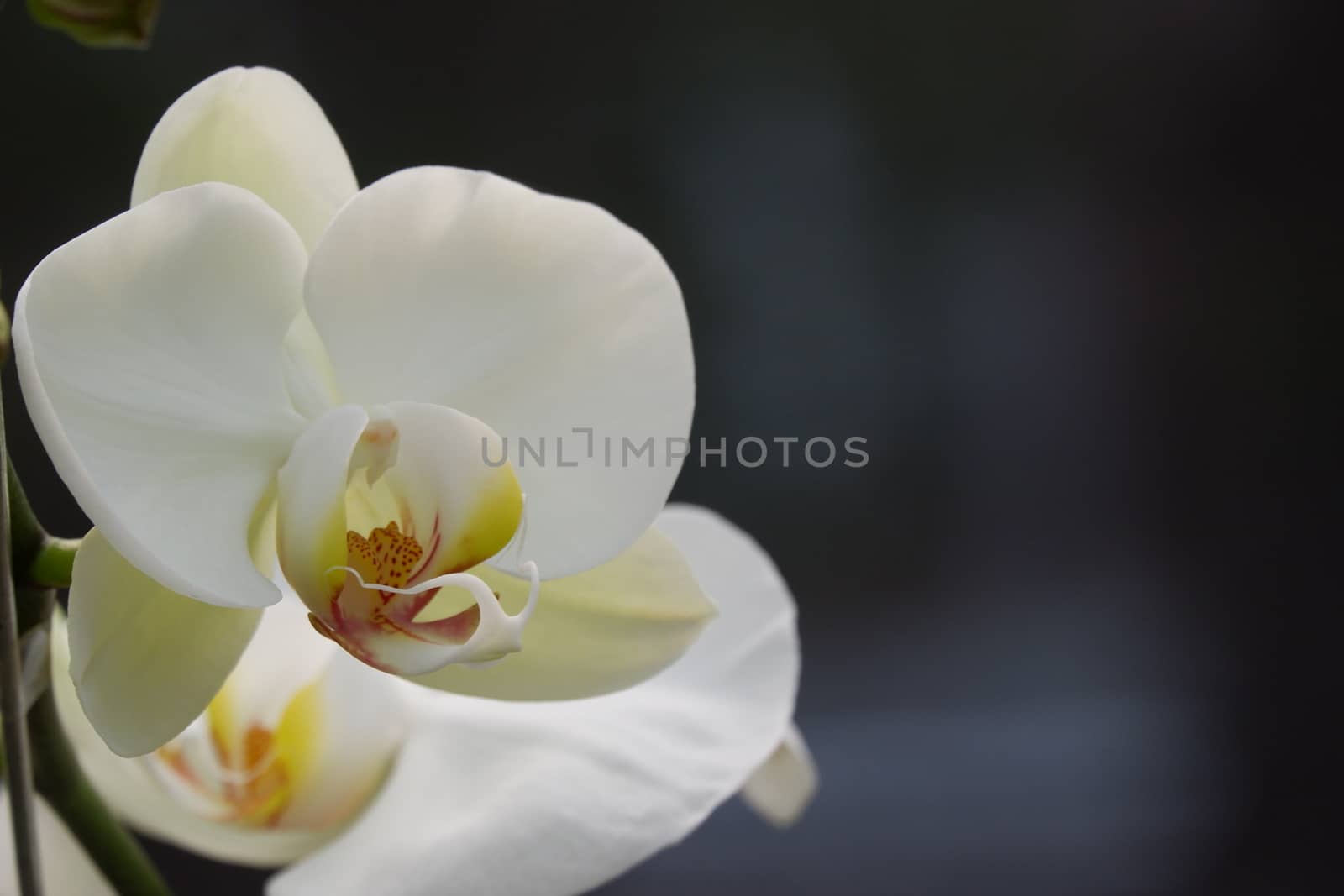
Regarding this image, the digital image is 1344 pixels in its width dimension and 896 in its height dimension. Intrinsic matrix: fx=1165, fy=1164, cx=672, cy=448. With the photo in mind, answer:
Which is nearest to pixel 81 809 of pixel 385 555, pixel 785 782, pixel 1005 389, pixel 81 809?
pixel 81 809

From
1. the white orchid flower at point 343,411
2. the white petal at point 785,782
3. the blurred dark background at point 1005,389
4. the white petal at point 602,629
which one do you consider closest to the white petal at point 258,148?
the white orchid flower at point 343,411

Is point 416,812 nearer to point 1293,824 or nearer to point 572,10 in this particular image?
point 572,10

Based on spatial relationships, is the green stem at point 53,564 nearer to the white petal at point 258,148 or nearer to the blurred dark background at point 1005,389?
the white petal at point 258,148

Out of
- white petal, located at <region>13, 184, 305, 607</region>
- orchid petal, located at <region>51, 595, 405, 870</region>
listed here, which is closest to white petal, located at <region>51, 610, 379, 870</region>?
orchid petal, located at <region>51, 595, 405, 870</region>

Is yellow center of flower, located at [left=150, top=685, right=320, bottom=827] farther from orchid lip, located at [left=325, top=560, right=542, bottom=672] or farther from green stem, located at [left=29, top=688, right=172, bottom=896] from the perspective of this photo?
orchid lip, located at [left=325, top=560, right=542, bottom=672]

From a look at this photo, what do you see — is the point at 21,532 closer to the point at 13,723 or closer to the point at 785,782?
the point at 13,723

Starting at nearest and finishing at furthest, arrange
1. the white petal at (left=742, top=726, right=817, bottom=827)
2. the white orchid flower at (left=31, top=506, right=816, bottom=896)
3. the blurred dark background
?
the white orchid flower at (left=31, top=506, right=816, bottom=896) < the white petal at (left=742, top=726, right=817, bottom=827) < the blurred dark background
